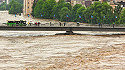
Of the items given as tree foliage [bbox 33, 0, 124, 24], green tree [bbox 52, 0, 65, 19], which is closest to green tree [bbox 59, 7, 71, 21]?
tree foliage [bbox 33, 0, 124, 24]

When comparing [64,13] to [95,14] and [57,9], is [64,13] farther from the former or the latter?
[95,14]

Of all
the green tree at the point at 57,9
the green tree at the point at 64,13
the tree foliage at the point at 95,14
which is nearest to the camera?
the tree foliage at the point at 95,14

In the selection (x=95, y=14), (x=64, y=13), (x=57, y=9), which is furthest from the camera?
(x=57, y=9)

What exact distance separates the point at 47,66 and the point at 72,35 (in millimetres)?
53295

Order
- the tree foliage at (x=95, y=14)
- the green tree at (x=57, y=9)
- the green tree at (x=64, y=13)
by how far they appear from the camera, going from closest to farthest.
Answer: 1. the tree foliage at (x=95, y=14)
2. the green tree at (x=64, y=13)
3. the green tree at (x=57, y=9)

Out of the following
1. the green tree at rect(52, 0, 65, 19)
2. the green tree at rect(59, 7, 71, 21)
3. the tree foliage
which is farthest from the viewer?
the green tree at rect(52, 0, 65, 19)

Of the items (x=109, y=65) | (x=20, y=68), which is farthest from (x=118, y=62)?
(x=20, y=68)

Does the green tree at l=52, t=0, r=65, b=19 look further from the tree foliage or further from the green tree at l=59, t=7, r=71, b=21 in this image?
the green tree at l=59, t=7, r=71, b=21

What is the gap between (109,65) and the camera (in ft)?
148

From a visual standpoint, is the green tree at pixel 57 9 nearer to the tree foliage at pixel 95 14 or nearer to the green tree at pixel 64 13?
the tree foliage at pixel 95 14

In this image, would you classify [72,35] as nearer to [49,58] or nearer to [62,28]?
[62,28]

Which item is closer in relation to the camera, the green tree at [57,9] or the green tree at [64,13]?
the green tree at [64,13]

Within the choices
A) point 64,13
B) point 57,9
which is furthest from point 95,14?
point 57,9

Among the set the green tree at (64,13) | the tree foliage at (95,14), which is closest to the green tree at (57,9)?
the tree foliage at (95,14)
